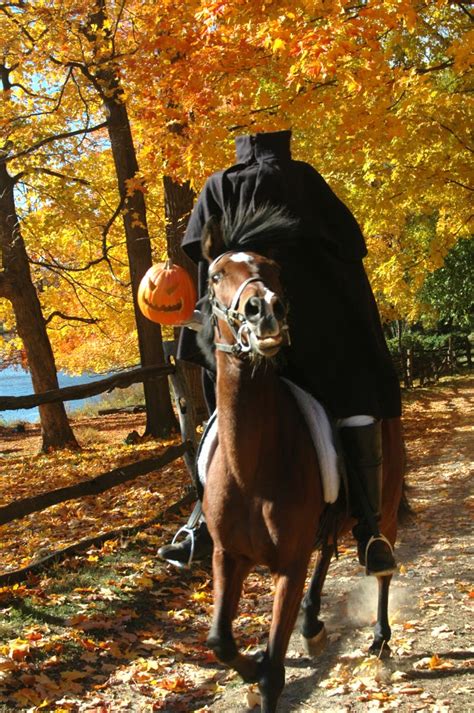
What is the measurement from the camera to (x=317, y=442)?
360cm

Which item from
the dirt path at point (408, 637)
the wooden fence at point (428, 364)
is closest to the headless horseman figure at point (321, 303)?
the dirt path at point (408, 637)

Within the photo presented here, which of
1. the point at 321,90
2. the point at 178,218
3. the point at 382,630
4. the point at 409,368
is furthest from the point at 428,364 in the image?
the point at 382,630

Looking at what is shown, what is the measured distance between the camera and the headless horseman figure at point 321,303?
3.90m

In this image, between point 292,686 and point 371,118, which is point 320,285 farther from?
point 371,118

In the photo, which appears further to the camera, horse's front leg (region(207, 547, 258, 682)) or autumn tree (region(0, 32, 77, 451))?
autumn tree (region(0, 32, 77, 451))

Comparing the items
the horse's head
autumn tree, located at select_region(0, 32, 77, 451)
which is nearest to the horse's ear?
the horse's head

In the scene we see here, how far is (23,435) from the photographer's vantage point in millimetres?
22375

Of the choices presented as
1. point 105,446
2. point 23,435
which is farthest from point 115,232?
point 23,435

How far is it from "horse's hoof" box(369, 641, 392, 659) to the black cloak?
165 centimetres

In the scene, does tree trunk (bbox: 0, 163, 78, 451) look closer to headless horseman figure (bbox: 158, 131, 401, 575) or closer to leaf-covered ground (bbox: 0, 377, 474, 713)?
leaf-covered ground (bbox: 0, 377, 474, 713)

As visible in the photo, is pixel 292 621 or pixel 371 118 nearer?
pixel 292 621

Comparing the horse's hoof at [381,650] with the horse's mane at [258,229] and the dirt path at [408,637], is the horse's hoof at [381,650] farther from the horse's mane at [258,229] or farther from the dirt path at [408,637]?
the horse's mane at [258,229]

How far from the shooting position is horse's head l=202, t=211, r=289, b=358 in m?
2.86

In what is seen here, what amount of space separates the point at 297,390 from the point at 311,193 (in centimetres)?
112
